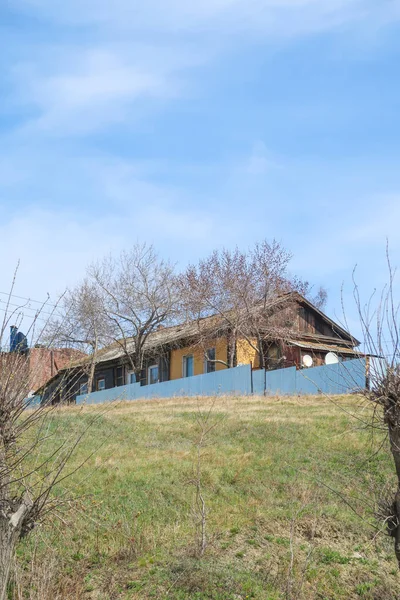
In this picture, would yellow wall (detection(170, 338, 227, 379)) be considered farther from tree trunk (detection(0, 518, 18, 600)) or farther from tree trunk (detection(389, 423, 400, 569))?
tree trunk (detection(0, 518, 18, 600))

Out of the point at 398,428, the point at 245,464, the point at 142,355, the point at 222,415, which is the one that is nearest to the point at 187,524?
the point at 245,464

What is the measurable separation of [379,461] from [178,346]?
22.8 meters

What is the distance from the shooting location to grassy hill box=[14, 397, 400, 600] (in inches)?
335

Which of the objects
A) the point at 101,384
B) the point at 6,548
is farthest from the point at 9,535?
the point at 101,384

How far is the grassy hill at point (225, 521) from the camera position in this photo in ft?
27.9

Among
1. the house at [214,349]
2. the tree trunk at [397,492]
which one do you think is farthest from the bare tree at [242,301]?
the tree trunk at [397,492]

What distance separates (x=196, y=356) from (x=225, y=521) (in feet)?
80.9

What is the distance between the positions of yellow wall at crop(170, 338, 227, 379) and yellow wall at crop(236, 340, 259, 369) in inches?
28.5

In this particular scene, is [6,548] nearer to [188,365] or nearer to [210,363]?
[210,363]

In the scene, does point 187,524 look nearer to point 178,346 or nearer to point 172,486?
point 172,486

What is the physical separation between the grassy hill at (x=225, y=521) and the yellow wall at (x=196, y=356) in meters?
16.9

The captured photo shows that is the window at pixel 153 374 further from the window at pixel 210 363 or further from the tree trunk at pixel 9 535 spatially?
the tree trunk at pixel 9 535

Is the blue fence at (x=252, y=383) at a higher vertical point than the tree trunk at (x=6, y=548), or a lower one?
higher

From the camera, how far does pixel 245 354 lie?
34.4 m
